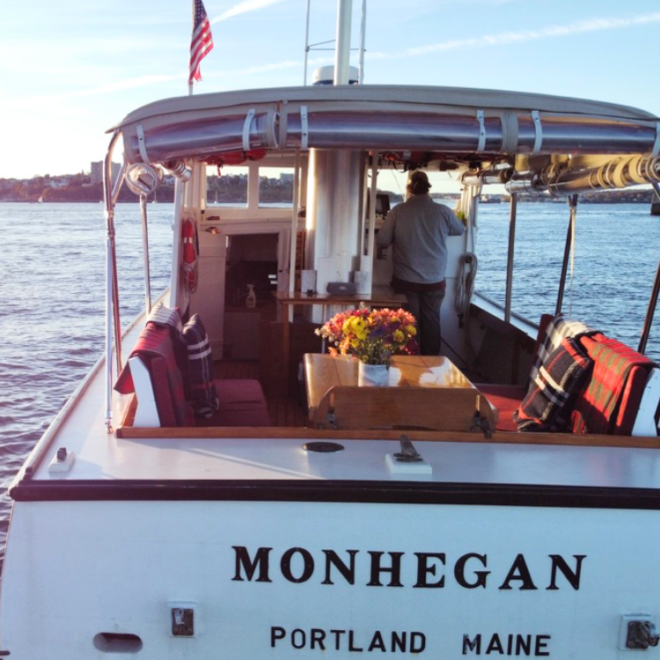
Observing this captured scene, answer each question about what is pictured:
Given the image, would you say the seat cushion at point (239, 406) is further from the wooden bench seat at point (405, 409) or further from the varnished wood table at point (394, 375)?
the wooden bench seat at point (405, 409)

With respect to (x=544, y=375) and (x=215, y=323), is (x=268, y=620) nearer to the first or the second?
(x=544, y=375)

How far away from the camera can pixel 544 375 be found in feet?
15.4

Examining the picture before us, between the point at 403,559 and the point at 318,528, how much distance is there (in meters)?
0.32

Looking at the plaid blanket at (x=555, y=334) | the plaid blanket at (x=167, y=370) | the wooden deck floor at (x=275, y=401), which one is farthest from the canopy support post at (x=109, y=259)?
the plaid blanket at (x=555, y=334)

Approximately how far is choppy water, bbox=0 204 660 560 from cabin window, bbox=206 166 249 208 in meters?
3.13

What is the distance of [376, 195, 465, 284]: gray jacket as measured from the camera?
6.80 metres

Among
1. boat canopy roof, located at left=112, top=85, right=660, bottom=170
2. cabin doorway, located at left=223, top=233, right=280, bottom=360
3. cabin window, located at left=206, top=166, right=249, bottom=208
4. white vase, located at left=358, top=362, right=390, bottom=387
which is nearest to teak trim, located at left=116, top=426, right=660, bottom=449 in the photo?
white vase, located at left=358, top=362, right=390, bottom=387

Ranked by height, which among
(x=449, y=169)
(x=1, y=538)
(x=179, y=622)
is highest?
(x=449, y=169)

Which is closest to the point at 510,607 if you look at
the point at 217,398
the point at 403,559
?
the point at 403,559

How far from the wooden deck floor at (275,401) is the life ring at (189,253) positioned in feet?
2.68

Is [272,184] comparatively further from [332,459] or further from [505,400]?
[332,459]

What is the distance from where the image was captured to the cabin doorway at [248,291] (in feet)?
25.6

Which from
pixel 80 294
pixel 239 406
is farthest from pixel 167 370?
pixel 80 294

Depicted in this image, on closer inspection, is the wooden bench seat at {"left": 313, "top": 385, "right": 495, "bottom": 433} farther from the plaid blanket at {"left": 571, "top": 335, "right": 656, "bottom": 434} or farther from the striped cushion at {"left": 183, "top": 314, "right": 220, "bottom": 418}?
the striped cushion at {"left": 183, "top": 314, "right": 220, "bottom": 418}
